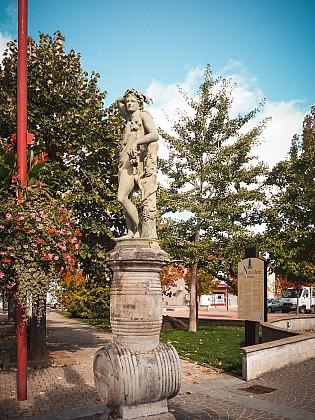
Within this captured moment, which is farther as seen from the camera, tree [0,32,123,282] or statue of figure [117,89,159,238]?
tree [0,32,123,282]

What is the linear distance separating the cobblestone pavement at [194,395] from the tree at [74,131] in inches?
115

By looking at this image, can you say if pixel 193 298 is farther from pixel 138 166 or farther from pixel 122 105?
pixel 122 105

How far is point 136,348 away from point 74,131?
6.91 metres

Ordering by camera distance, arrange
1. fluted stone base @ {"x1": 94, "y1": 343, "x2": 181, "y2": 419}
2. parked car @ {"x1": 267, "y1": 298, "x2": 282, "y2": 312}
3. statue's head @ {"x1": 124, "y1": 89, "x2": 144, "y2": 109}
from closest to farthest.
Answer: fluted stone base @ {"x1": 94, "y1": 343, "x2": 181, "y2": 419}, statue's head @ {"x1": 124, "y1": 89, "x2": 144, "y2": 109}, parked car @ {"x1": 267, "y1": 298, "x2": 282, "y2": 312}

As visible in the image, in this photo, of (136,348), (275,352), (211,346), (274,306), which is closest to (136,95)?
(136,348)

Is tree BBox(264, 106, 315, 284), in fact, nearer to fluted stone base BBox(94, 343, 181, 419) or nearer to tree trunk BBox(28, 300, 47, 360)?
tree trunk BBox(28, 300, 47, 360)

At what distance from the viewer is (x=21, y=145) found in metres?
7.68

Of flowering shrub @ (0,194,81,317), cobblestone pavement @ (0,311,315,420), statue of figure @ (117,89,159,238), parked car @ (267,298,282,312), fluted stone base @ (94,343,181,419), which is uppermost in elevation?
statue of figure @ (117,89,159,238)

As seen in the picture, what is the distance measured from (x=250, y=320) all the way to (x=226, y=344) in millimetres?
3693

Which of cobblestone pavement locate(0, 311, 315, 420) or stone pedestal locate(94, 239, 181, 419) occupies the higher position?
stone pedestal locate(94, 239, 181, 419)

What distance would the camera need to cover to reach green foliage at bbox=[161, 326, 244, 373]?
1100cm

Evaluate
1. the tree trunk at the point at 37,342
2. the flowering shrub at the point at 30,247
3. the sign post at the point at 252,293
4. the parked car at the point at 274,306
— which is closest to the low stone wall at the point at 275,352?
the sign post at the point at 252,293

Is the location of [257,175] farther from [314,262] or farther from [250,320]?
[250,320]

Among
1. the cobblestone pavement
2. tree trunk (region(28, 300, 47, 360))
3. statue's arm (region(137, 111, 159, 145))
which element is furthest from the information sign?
statue's arm (region(137, 111, 159, 145))
